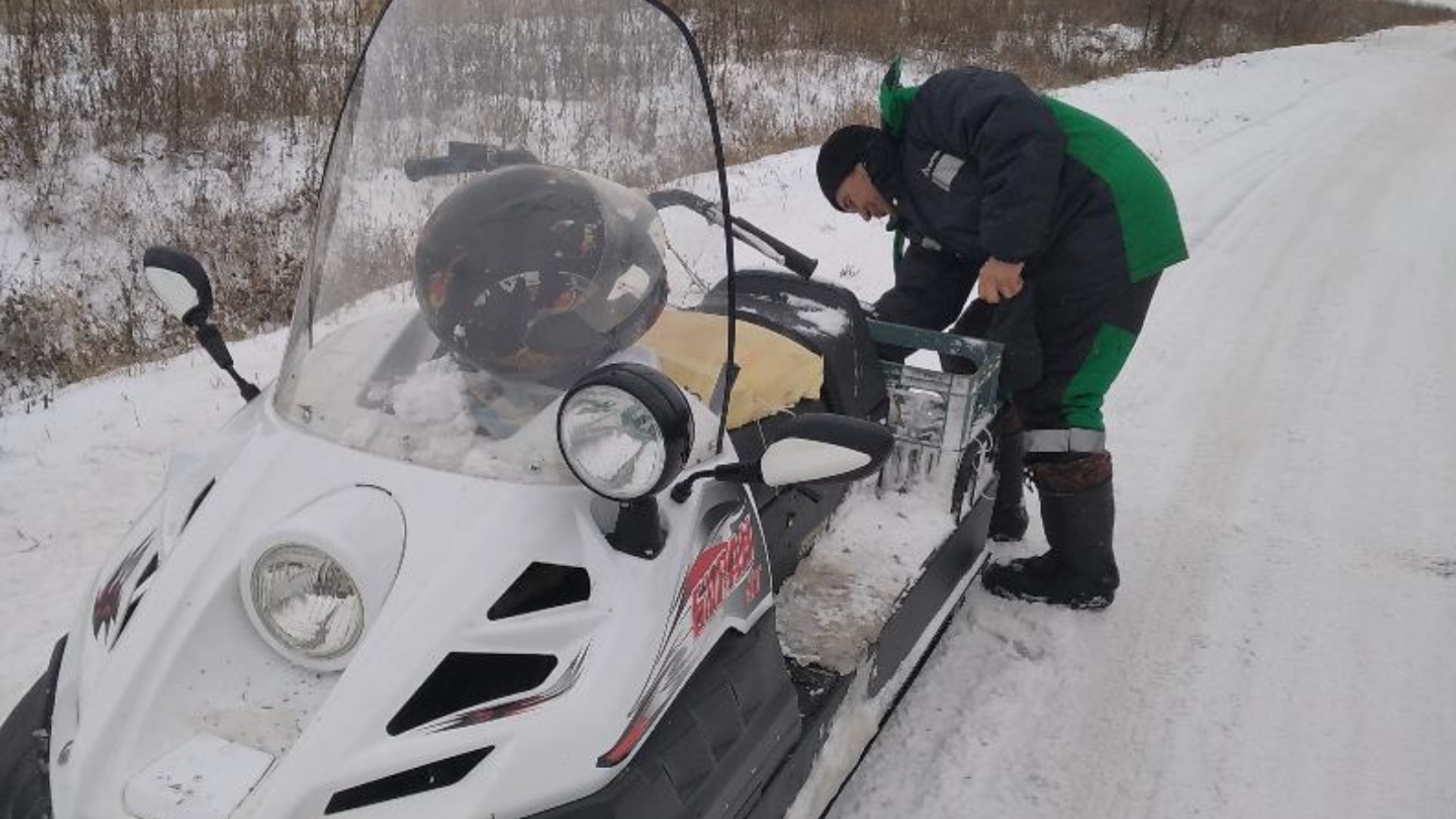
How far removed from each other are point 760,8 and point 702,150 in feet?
34.3

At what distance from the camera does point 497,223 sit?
1.79 metres

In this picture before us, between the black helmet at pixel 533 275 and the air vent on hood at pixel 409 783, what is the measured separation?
2.06ft

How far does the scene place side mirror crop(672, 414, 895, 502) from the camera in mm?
1644

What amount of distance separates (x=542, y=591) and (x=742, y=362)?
0.83m

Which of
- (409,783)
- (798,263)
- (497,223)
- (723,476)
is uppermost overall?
(497,223)

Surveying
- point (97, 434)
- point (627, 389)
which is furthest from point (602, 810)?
point (97, 434)

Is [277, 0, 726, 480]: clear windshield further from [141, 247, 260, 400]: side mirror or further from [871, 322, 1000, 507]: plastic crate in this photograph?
[871, 322, 1000, 507]: plastic crate

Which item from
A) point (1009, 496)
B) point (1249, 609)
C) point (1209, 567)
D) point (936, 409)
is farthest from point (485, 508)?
point (1209, 567)

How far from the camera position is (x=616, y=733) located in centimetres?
156

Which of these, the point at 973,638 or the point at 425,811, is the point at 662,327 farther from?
the point at 973,638

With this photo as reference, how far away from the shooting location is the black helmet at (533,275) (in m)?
1.77

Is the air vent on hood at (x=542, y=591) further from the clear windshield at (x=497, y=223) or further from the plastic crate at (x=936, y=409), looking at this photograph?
the plastic crate at (x=936, y=409)

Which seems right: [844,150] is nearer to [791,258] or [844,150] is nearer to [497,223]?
[791,258]

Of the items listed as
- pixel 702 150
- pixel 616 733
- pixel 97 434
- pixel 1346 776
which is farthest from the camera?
pixel 97 434
